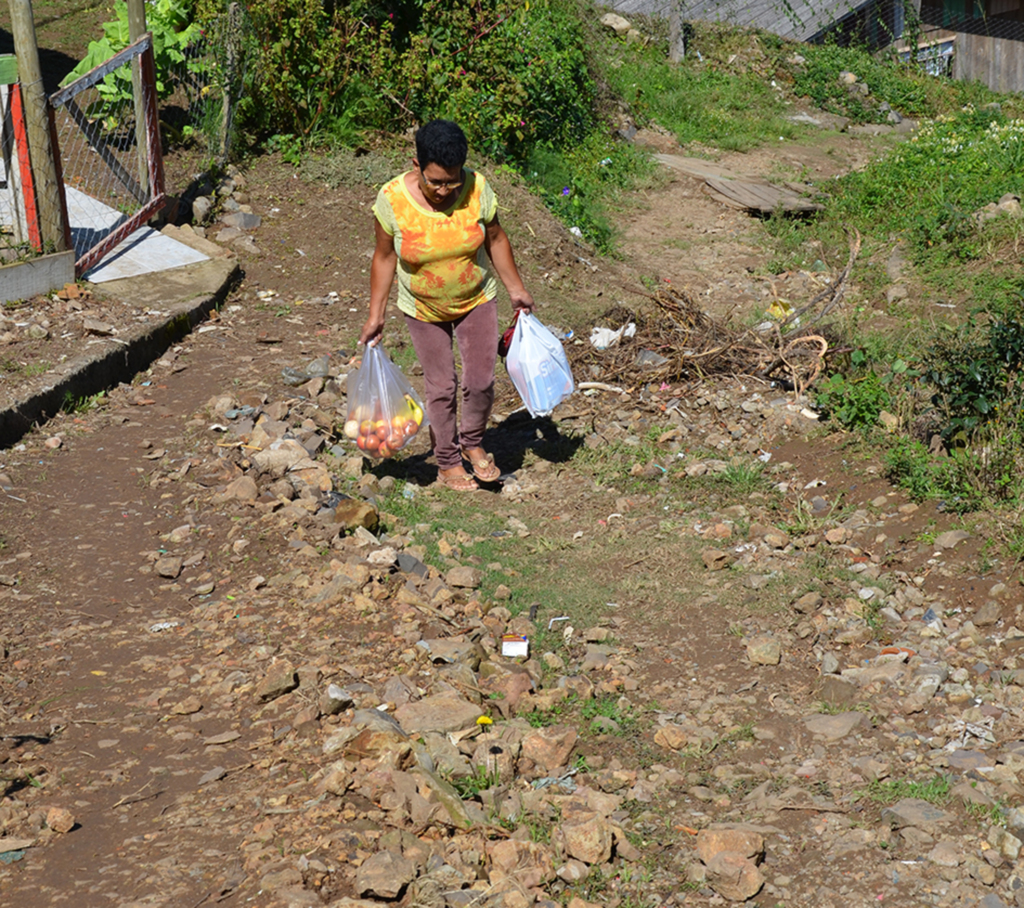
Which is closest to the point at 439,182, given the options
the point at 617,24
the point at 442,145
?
the point at 442,145

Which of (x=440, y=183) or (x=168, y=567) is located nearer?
(x=168, y=567)

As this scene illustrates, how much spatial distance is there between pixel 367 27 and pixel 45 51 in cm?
364

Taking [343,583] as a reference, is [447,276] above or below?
above

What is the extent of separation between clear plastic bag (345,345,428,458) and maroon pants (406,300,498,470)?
0.13 m

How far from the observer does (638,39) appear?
1407 centimetres

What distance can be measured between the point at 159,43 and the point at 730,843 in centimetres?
809

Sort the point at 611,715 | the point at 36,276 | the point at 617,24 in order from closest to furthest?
the point at 611,715 → the point at 36,276 → the point at 617,24

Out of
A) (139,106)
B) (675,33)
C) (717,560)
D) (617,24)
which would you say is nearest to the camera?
(717,560)

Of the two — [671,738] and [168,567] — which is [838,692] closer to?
[671,738]

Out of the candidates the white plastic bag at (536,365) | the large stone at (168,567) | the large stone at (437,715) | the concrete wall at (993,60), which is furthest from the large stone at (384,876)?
the concrete wall at (993,60)

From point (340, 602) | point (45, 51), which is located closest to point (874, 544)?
point (340, 602)

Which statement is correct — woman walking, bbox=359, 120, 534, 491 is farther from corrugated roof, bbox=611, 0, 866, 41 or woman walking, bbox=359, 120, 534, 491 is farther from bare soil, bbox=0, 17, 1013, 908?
corrugated roof, bbox=611, 0, 866, 41

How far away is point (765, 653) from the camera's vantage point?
4020mm

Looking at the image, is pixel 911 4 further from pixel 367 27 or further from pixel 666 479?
pixel 666 479
